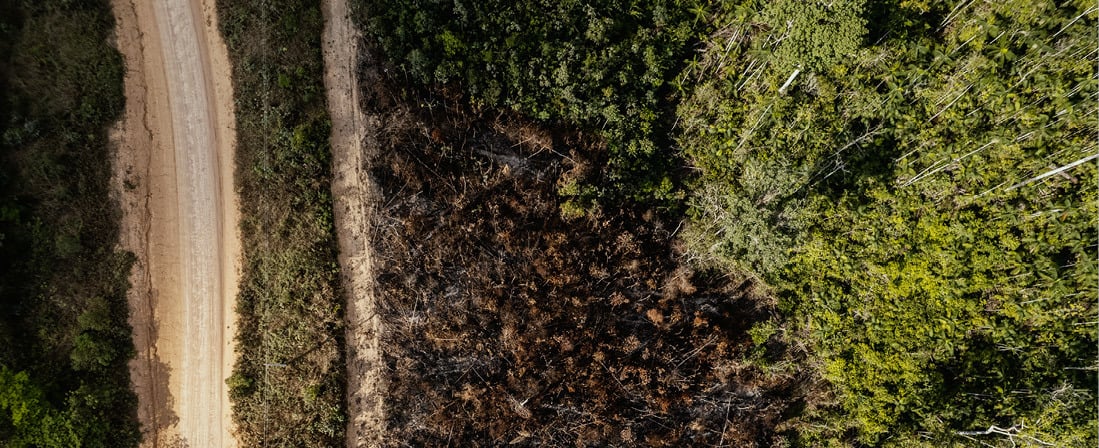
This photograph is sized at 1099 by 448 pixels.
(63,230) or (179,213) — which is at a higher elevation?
(63,230)

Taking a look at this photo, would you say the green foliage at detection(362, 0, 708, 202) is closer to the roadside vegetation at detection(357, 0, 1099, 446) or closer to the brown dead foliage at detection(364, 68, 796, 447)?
the roadside vegetation at detection(357, 0, 1099, 446)

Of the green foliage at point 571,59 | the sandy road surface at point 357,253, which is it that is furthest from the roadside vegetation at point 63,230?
the green foliage at point 571,59

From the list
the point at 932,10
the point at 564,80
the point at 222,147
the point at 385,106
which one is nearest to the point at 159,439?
the point at 222,147

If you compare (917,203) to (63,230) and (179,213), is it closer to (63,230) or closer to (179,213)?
(179,213)

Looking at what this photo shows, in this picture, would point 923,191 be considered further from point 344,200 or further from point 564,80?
point 344,200

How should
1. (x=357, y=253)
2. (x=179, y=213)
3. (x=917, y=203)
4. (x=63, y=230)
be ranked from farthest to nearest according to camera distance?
(x=179, y=213) → (x=917, y=203) → (x=63, y=230) → (x=357, y=253)

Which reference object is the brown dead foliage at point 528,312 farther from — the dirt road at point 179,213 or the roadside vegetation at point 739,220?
the dirt road at point 179,213

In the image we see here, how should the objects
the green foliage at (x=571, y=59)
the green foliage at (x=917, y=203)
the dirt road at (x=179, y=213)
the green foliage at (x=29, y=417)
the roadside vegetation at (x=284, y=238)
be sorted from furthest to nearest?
1. the dirt road at (x=179, y=213)
2. the green foliage at (x=571, y=59)
3. the roadside vegetation at (x=284, y=238)
4. the green foliage at (x=917, y=203)
5. the green foliage at (x=29, y=417)

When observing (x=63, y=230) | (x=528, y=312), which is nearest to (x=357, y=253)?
(x=528, y=312)
